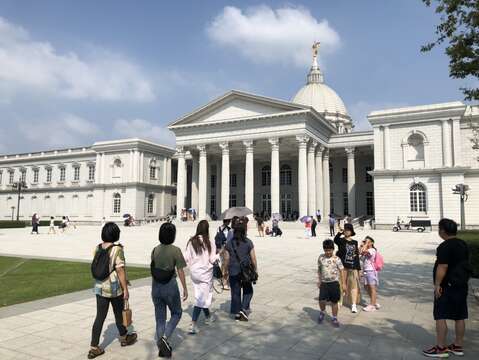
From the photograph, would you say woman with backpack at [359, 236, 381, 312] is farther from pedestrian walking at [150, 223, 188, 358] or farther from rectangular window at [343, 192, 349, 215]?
rectangular window at [343, 192, 349, 215]

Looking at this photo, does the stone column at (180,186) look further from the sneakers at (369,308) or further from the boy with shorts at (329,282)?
the boy with shorts at (329,282)

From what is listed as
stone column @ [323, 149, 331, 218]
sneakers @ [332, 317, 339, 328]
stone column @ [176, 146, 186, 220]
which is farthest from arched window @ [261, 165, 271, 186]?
sneakers @ [332, 317, 339, 328]

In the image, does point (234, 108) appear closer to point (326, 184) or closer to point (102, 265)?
point (326, 184)

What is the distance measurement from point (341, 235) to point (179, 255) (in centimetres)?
410

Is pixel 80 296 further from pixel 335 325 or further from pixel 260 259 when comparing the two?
pixel 260 259

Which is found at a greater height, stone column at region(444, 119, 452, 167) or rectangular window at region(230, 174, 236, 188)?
stone column at region(444, 119, 452, 167)

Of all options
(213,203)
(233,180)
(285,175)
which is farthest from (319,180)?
(213,203)

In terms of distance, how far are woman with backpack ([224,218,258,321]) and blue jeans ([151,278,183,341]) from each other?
67.1 inches

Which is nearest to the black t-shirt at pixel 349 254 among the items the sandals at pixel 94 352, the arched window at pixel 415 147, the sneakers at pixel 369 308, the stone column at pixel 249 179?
the sneakers at pixel 369 308

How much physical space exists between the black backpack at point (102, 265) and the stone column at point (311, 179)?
37.7 metres

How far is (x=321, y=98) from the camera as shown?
67375 millimetres

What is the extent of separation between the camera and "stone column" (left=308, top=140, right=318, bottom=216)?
41781 mm

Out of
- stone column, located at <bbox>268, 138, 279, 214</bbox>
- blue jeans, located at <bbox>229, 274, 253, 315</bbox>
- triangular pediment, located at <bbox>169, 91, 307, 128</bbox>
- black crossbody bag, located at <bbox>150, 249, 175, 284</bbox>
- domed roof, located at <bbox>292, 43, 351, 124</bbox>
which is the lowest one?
blue jeans, located at <bbox>229, 274, 253, 315</bbox>

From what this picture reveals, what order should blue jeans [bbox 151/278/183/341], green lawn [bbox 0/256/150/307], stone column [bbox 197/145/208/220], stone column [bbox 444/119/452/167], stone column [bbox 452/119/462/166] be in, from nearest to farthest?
1. blue jeans [bbox 151/278/183/341]
2. green lawn [bbox 0/256/150/307]
3. stone column [bbox 452/119/462/166]
4. stone column [bbox 444/119/452/167]
5. stone column [bbox 197/145/208/220]
